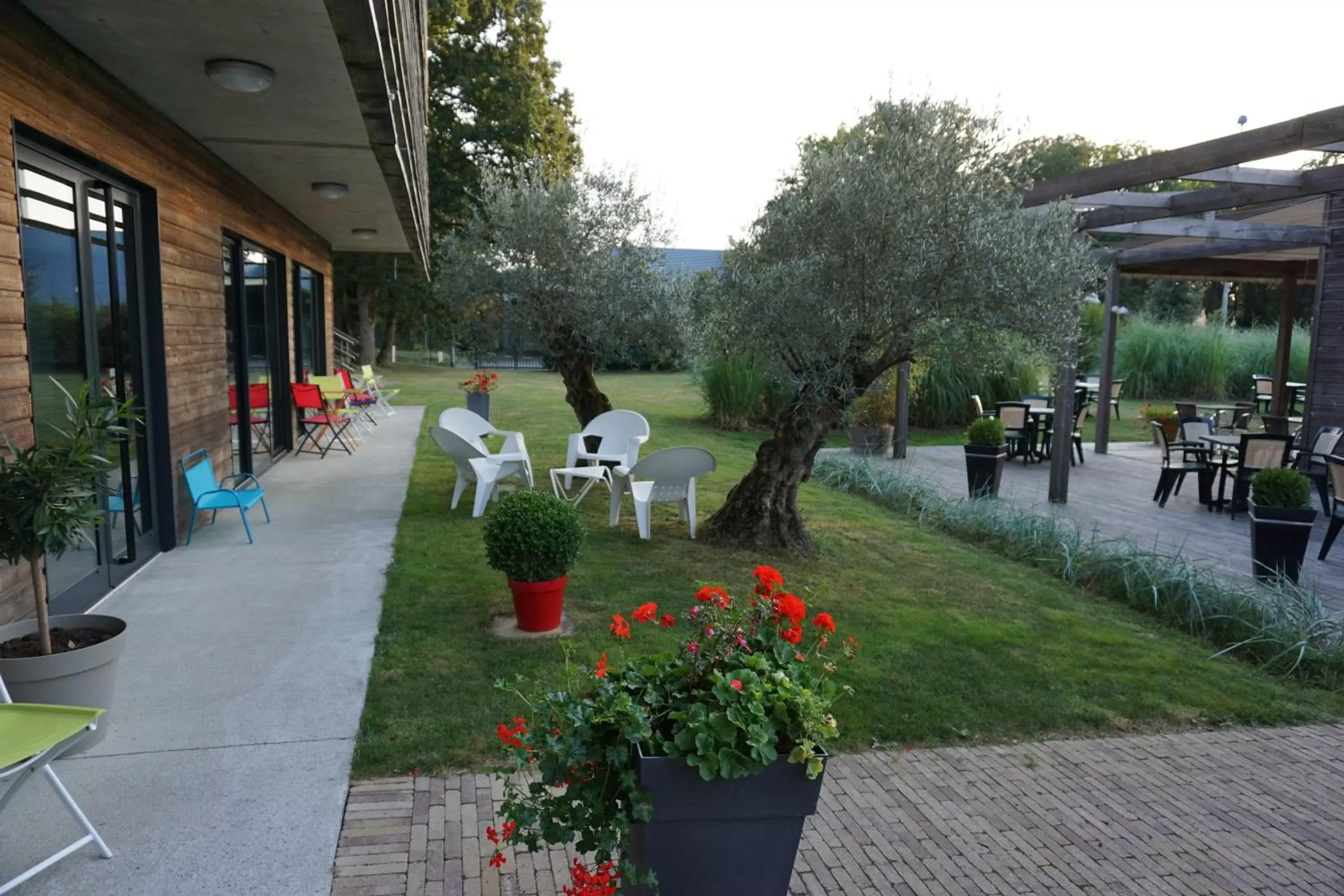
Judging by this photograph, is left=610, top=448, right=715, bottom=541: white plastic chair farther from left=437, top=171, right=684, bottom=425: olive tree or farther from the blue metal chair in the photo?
the blue metal chair

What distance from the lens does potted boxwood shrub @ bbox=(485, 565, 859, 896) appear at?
189cm

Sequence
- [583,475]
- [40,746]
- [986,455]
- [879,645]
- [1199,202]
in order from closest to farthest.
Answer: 1. [40,746]
2. [879,645]
3. [583,475]
4. [1199,202]
5. [986,455]

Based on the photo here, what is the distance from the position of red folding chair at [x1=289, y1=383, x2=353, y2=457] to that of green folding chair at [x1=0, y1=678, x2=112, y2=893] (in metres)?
8.08

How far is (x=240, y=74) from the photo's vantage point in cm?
420

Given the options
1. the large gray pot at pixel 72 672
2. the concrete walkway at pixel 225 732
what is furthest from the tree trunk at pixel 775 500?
the large gray pot at pixel 72 672

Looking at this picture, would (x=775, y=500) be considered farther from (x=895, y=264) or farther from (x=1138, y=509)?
(x=1138, y=509)

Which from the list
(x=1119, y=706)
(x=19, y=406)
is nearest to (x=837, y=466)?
(x=1119, y=706)

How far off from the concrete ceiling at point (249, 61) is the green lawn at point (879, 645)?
8.90 ft

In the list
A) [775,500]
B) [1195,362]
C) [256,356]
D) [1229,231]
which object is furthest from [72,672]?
[1195,362]

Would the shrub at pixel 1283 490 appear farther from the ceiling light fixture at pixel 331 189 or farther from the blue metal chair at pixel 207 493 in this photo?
the ceiling light fixture at pixel 331 189

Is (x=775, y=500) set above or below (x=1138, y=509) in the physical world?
above

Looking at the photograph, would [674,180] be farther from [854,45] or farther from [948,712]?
[948,712]

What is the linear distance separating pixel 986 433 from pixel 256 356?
24.9 ft

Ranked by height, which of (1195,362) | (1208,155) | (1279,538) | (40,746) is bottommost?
(1279,538)
